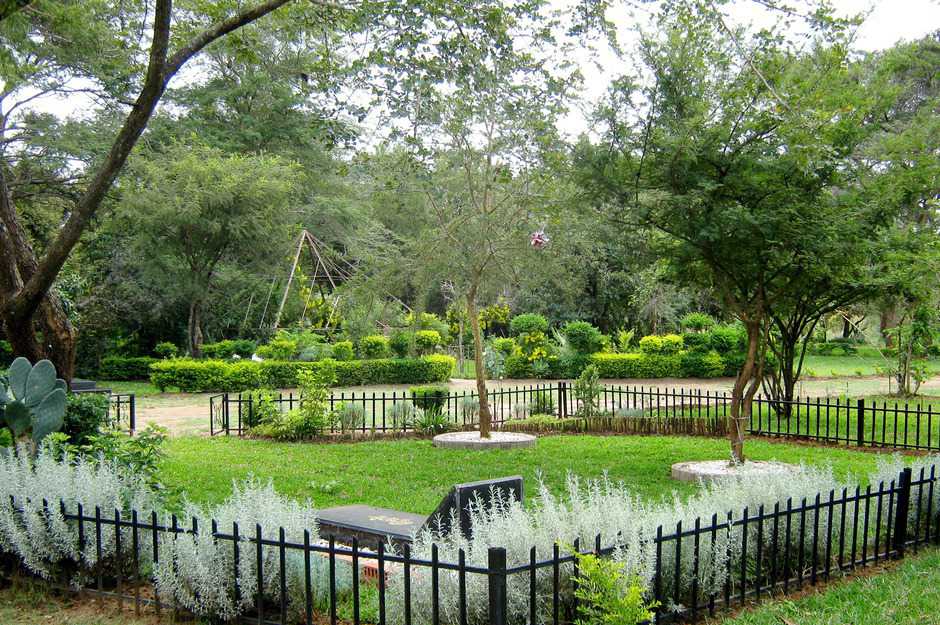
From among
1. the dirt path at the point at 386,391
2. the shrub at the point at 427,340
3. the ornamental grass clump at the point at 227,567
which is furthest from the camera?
the shrub at the point at 427,340

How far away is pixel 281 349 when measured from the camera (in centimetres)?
2406

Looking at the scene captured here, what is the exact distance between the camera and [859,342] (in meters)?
38.6

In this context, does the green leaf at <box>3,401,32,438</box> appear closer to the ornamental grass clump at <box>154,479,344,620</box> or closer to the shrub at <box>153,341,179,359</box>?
the ornamental grass clump at <box>154,479,344,620</box>

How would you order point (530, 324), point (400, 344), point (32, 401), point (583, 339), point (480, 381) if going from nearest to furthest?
1. point (32, 401)
2. point (480, 381)
3. point (530, 324)
4. point (583, 339)
5. point (400, 344)

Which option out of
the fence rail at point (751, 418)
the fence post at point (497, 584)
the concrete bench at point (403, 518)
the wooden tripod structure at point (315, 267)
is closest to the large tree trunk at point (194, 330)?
the wooden tripod structure at point (315, 267)

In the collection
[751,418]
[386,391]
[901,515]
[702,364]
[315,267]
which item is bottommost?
[386,391]

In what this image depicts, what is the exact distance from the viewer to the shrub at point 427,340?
88.7 feet

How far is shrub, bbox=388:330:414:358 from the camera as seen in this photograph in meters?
25.6

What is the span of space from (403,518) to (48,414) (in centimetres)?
312

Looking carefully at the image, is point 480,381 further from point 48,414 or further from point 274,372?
point 274,372

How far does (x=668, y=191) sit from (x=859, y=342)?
3448 cm

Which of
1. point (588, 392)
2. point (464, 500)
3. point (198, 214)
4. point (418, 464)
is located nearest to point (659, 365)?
point (588, 392)

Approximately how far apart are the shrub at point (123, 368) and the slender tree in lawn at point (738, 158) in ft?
72.7

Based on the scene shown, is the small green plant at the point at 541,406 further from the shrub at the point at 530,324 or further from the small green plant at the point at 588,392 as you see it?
the shrub at the point at 530,324
